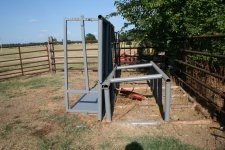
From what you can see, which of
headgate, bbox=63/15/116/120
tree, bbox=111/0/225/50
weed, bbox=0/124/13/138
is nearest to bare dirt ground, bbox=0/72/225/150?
weed, bbox=0/124/13/138

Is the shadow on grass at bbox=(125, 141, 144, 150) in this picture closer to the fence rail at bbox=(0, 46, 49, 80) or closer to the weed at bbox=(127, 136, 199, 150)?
the weed at bbox=(127, 136, 199, 150)

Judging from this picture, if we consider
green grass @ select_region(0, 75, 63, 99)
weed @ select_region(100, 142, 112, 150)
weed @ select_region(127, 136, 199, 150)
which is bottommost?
weed @ select_region(100, 142, 112, 150)

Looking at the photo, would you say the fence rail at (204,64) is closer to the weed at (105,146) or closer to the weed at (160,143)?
the weed at (160,143)

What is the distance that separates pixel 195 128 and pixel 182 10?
4237 millimetres

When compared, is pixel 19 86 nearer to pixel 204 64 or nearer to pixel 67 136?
pixel 67 136

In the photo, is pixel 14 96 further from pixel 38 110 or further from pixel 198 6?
pixel 198 6

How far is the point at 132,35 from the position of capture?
29.5ft

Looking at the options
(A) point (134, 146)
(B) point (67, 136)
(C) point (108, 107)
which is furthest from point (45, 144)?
(A) point (134, 146)

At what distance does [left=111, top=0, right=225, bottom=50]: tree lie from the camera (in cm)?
700

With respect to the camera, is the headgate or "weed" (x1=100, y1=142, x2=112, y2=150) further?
the headgate

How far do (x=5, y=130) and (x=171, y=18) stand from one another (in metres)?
5.69

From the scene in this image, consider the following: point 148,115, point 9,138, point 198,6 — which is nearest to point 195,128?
point 148,115

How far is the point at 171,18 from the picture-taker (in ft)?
24.5

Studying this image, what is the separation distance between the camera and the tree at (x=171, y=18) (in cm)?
700
